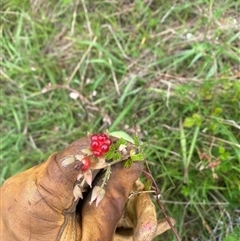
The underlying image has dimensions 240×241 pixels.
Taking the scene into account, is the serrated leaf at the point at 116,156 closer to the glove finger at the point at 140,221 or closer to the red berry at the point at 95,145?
the red berry at the point at 95,145

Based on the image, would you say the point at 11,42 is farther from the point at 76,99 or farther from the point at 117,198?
the point at 117,198

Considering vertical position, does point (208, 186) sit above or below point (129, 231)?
below

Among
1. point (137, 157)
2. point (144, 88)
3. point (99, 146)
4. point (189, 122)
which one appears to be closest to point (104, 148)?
point (99, 146)

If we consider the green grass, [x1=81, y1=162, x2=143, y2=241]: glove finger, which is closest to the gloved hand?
[x1=81, y1=162, x2=143, y2=241]: glove finger

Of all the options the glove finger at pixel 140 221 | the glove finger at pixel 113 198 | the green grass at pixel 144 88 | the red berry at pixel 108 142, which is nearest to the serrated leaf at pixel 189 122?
the green grass at pixel 144 88

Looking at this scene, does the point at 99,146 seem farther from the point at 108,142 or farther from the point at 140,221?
the point at 140,221

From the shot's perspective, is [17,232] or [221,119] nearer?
[17,232]

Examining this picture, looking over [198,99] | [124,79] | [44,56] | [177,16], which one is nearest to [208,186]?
[198,99]
